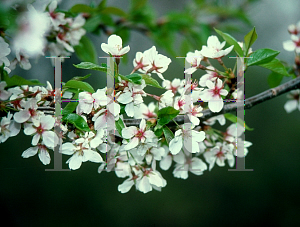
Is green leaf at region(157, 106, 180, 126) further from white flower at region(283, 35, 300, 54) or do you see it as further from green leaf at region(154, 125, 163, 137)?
white flower at region(283, 35, 300, 54)

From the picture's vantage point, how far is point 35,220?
2.44 m

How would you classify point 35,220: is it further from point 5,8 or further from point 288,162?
point 288,162

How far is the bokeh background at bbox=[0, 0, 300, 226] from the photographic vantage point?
101 inches

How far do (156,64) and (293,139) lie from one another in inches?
131

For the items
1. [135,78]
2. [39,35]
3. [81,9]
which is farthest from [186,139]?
[81,9]

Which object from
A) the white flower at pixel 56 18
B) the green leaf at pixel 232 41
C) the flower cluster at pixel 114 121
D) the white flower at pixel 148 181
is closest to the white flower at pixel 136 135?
the flower cluster at pixel 114 121

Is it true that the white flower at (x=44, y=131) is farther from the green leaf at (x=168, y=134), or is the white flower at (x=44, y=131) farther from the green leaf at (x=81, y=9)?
the green leaf at (x=81, y=9)

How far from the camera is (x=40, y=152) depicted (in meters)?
0.45

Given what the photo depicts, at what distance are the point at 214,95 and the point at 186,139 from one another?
0.09 meters

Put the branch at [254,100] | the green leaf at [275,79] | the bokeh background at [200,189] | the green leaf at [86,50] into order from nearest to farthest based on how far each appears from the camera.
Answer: the branch at [254,100] → the green leaf at [275,79] → the green leaf at [86,50] → the bokeh background at [200,189]

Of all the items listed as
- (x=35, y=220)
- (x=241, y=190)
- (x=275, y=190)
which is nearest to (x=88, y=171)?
(x=35, y=220)

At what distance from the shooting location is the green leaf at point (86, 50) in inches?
30.0

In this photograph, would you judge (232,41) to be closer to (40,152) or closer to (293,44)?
(293,44)

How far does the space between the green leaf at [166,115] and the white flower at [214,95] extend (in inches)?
2.7
